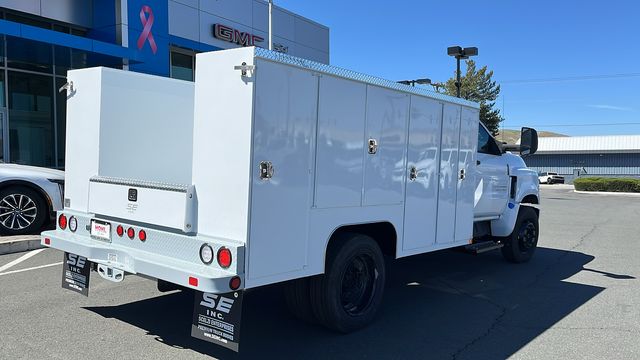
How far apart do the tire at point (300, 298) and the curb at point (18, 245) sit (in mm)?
5499

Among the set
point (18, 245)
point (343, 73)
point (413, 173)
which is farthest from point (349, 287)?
point (18, 245)

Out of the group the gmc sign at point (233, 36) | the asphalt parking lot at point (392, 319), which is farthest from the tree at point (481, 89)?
the asphalt parking lot at point (392, 319)

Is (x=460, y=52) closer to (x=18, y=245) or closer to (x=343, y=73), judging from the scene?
(x=343, y=73)

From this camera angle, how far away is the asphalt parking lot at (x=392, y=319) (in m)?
4.33

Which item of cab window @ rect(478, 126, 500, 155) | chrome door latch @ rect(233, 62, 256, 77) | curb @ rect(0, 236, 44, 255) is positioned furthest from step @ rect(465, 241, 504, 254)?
curb @ rect(0, 236, 44, 255)

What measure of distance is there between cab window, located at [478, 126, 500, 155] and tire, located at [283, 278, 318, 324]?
3.77 metres

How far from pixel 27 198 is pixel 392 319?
6.63m

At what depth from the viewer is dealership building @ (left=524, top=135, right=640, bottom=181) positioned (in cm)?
5778

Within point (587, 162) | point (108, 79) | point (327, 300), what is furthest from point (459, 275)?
point (587, 162)

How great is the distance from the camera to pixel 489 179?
281 inches

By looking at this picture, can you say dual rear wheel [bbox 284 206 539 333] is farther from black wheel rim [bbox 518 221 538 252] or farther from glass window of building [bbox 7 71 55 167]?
glass window of building [bbox 7 71 55 167]

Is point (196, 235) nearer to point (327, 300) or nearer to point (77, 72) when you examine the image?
point (327, 300)

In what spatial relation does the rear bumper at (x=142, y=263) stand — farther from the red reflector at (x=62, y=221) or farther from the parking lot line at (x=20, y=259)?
the parking lot line at (x=20, y=259)

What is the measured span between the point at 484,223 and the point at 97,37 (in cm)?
1336
